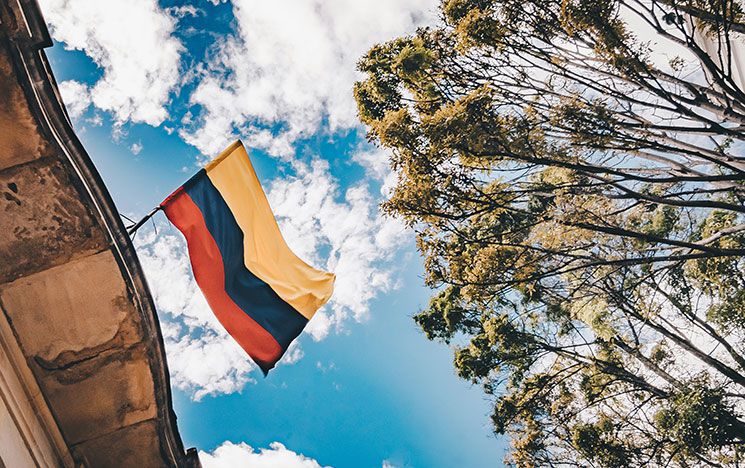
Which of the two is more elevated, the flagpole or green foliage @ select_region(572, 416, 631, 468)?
the flagpole

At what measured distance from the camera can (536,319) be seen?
34.4ft

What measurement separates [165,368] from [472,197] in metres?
4.50

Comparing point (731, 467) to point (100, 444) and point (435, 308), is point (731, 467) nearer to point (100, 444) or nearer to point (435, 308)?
point (435, 308)

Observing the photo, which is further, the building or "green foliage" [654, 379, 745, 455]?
"green foliage" [654, 379, 745, 455]

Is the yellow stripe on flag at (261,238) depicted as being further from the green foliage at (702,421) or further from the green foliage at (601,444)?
the green foliage at (601,444)

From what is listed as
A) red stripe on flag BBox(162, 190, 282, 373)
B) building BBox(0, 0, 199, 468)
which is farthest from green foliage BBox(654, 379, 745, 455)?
building BBox(0, 0, 199, 468)

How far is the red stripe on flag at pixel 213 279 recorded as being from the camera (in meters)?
3.69

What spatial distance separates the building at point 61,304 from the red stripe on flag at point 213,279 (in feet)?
1.86

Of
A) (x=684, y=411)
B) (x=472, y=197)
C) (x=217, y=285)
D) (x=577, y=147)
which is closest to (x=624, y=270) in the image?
(x=684, y=411)

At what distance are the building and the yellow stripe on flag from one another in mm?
1088

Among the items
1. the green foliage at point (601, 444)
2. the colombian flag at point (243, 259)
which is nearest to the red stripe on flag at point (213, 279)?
the colombian flag at point (243, 259)

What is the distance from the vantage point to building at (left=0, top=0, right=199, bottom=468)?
8.77 ft

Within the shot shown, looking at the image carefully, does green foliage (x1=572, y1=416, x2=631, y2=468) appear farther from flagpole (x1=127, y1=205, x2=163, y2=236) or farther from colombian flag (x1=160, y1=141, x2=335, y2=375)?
flagpole (x1=127, y1=205, x2=163, y2=236)

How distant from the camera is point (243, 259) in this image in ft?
13.0
